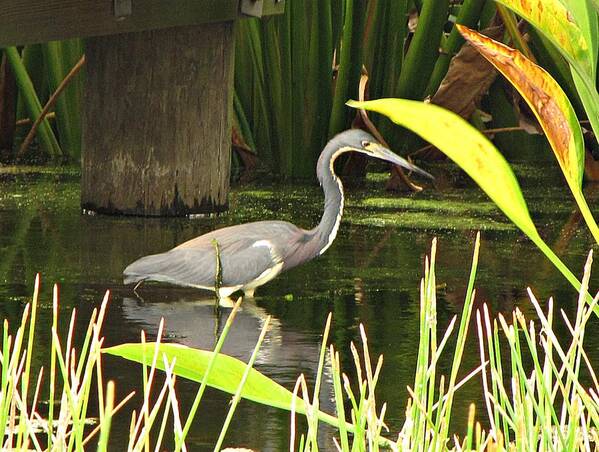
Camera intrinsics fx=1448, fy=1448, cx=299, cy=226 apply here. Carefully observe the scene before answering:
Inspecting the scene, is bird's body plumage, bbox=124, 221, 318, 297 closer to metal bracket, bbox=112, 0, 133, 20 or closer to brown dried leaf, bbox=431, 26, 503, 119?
metal bracket, bbox=112, 0, 133, 20

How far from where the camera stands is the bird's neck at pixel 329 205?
4.64 metres

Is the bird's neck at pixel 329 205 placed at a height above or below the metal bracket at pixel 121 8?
below

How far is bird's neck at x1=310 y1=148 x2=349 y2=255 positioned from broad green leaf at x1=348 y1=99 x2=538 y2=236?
306cm

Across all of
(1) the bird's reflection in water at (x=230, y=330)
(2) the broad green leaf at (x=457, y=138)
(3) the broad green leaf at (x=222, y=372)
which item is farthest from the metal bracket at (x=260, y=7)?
(2) the broad green leaf at (x=457, y=138)

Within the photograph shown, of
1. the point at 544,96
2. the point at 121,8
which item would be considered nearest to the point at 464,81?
the point at 121,8

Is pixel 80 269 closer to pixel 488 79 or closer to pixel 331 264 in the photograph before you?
pixel 331 264

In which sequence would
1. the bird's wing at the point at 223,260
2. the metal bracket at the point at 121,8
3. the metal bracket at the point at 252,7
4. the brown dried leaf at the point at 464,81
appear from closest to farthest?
1. the bird's wing at the point at 223,260
2. the metal bracket at the point at 121,8
3. the metal bracket at the point at 252,7
4. the brown dried leaf at the point at 464,81

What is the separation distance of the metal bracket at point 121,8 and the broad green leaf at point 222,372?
3.02 m

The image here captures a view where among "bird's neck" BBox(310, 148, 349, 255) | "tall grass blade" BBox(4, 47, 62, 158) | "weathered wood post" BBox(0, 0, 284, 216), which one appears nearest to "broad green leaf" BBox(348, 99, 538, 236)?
"bird's neck" BBox(310, 148, 349, 255)

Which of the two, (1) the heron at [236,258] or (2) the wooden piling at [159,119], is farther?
(2) the wooden piling at [159,119]

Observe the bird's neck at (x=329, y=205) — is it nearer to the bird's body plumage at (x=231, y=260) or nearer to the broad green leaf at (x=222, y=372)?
the bird's body plumage at (x=231, y=260)

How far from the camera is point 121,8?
4.60 metres

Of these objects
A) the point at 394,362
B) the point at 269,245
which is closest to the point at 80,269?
the point at 269,245

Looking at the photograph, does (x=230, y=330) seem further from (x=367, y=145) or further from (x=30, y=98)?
(x=30, y=98)
